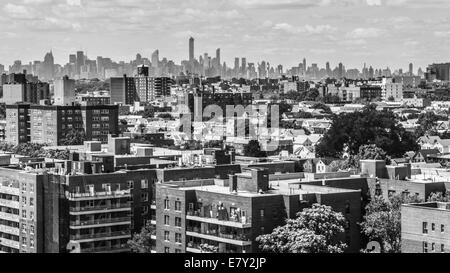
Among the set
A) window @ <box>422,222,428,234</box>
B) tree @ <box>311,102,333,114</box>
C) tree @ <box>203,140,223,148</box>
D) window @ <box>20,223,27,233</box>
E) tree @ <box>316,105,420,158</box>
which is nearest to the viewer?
window @ <box>422,222,428,234</box>

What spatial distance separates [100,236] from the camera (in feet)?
77.7

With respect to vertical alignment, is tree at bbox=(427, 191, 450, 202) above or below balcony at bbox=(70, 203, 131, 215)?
above

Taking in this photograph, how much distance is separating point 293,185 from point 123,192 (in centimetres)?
511

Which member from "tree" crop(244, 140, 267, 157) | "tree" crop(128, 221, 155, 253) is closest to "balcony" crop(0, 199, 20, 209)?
"tree" crop(128, 221, 155, 253)

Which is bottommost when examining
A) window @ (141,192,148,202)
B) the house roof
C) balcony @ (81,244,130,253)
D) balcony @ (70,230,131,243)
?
balcony @ (81,244,130,253)

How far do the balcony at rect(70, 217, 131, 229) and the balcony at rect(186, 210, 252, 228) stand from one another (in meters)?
4.04

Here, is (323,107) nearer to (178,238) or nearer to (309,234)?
(178,238)

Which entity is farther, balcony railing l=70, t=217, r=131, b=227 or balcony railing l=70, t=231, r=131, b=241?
balcony railing l=70, t=217, r=131, b=227

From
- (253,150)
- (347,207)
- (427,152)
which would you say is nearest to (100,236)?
(347,207)

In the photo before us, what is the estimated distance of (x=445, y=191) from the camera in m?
22.5

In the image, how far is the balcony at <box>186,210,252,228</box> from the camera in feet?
62.4

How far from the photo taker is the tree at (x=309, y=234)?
1748 cm

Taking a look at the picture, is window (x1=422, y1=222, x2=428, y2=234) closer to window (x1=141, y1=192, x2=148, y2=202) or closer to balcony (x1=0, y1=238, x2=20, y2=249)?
window (x1=141, y1=192, x2=148, y2=202)
